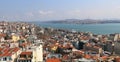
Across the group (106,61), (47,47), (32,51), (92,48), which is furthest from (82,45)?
(32,51)

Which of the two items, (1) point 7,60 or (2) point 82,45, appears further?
(2) point 82,45

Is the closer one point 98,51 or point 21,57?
point 21,57

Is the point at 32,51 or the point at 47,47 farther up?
the point at 32,51

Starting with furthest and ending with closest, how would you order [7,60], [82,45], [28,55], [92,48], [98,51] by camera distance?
1. [82,45]
2. [92,48]
3. [98,51]
4. [28,55]
5. [7,60]

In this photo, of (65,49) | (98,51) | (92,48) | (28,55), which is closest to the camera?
(28,55)

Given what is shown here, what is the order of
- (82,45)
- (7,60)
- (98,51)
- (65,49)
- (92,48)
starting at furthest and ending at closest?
1. (82,45)
2. (92,48)
3. (98,51)
4. (65,49)
5. (7,60)

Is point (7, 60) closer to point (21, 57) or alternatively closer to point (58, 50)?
point (21, 57)

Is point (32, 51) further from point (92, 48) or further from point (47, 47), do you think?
point (92, 48)

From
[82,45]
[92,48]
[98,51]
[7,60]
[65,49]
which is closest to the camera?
[7,60]

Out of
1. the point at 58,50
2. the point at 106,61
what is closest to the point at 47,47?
the point at 58,50

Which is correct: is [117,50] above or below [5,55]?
below
